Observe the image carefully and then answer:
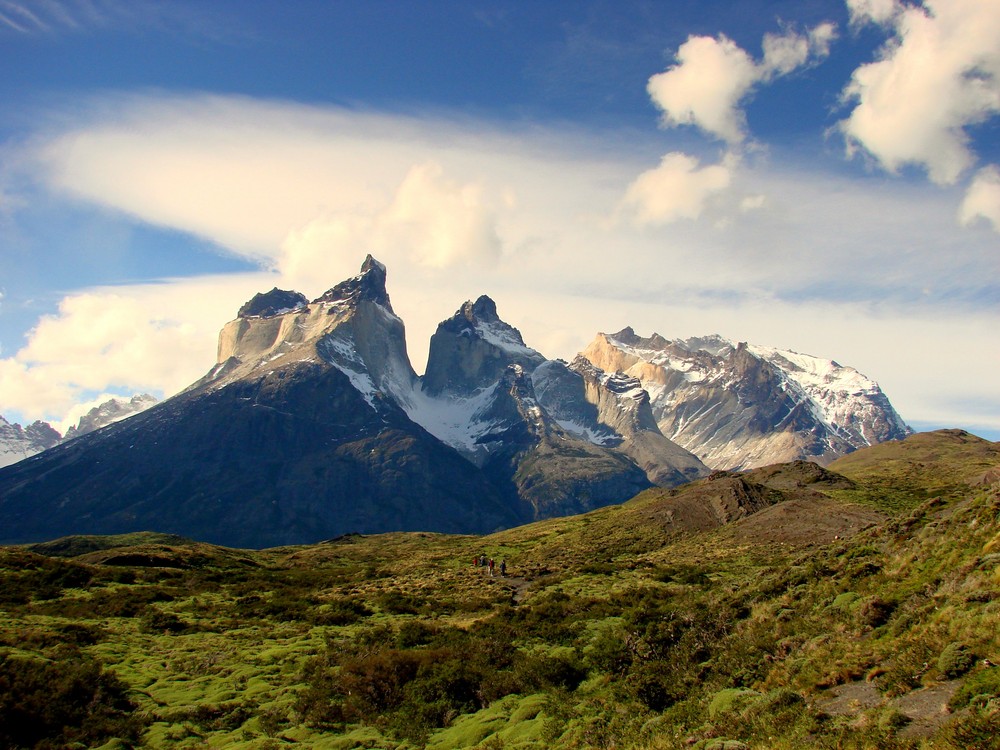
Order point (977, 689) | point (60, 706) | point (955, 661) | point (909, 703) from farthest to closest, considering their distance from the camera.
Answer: point (60, 706)
point (955, 661)
point (909, 703)
point (977, 689)

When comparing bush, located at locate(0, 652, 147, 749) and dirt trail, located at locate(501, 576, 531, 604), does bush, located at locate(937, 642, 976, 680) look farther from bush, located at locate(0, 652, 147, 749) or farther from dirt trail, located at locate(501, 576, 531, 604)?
dirt trail, located at locate(501, 576, 531, 604)

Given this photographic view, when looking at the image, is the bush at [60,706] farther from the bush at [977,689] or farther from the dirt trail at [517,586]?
the dirt trail at [517,586]

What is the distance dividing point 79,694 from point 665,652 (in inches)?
953

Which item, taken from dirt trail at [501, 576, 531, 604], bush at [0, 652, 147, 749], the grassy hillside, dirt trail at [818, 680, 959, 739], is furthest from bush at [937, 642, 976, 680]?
dirt trail at [501, 576, 531, 604]

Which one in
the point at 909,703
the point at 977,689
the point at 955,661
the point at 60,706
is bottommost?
the point at 60,706

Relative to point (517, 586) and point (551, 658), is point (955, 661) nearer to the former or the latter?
point (551, 658)

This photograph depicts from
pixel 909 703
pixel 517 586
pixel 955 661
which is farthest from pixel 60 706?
pixel 517 586

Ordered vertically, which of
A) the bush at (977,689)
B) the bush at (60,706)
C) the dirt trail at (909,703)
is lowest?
the bush at (60,706)

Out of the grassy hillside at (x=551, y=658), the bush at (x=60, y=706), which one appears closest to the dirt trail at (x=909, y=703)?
the grassy hillside at (x=551, y=658)

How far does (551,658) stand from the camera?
3127 centimetres

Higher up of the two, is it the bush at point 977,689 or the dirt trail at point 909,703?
the bush at point 977,689

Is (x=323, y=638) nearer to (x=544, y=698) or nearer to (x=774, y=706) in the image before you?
(x=544, y=698)

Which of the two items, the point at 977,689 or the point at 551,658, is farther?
the point at 551,658

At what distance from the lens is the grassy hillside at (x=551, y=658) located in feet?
60.6
